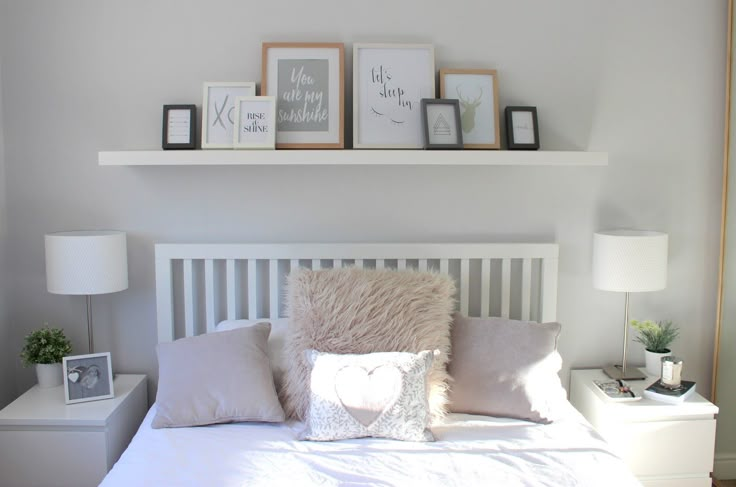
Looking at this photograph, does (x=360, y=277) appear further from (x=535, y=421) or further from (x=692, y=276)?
(x=692, y=276)

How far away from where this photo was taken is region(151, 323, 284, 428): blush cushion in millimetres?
2068

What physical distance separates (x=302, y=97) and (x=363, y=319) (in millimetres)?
954

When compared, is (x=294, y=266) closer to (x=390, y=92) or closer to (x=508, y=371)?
(x=390, y=92)

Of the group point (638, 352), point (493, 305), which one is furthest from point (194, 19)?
point (638, 352)

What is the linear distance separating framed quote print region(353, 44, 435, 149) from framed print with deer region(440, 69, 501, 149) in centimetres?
8

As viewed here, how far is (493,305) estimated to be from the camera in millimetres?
2688

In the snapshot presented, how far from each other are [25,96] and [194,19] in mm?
765

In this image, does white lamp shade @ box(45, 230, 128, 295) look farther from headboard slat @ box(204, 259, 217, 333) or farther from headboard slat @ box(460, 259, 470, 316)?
headboard slat @ box(460, 259, 470, 316)

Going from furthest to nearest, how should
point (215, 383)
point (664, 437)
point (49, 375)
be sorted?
1. point (49, 375)
2. point (664, 437)
3. point (215, 383)

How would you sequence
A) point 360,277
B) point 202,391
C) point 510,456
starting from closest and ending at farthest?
point 510,456 → point 202,391 → point 360,277

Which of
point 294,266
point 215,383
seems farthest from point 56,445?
point 294,266

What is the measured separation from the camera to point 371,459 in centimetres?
183

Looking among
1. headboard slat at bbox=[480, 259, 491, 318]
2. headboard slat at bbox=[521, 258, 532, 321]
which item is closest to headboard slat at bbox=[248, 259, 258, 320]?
headboard slat at bbox=[480, 259, 491, 318]

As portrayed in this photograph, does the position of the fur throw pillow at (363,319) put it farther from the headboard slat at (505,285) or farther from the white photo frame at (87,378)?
the white photo frame at (87,378)
